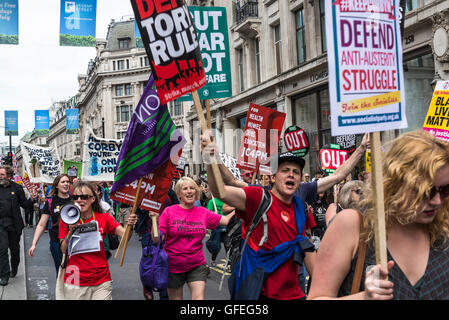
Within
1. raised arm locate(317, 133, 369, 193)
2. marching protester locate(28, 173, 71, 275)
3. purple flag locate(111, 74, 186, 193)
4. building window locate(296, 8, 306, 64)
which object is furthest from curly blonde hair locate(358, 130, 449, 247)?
building window locate(296, 8, 306, 64)

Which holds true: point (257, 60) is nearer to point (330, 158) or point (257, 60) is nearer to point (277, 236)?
point (330, 158)

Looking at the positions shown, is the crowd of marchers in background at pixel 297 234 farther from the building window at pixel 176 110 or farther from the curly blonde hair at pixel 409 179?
the building window at pixel 176 110

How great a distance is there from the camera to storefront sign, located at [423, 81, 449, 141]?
782cm

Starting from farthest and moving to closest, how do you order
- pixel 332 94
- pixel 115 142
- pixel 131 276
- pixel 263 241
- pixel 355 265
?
1. pixel 115 142
2. pixel 131 276
3. pixel 263 241
4. pixel 332 94
5. pixel 355 265

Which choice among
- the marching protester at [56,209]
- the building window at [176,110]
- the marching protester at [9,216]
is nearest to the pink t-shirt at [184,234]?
the marching protester at [56,209]

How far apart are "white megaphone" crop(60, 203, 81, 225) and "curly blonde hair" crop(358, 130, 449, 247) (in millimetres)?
3359

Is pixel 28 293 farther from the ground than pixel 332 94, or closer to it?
closer to it

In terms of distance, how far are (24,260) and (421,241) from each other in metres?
11.1

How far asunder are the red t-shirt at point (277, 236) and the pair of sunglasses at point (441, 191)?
1.82m

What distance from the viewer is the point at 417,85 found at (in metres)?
15.0

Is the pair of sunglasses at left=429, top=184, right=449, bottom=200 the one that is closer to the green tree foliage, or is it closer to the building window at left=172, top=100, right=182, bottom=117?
the green tree foliage
